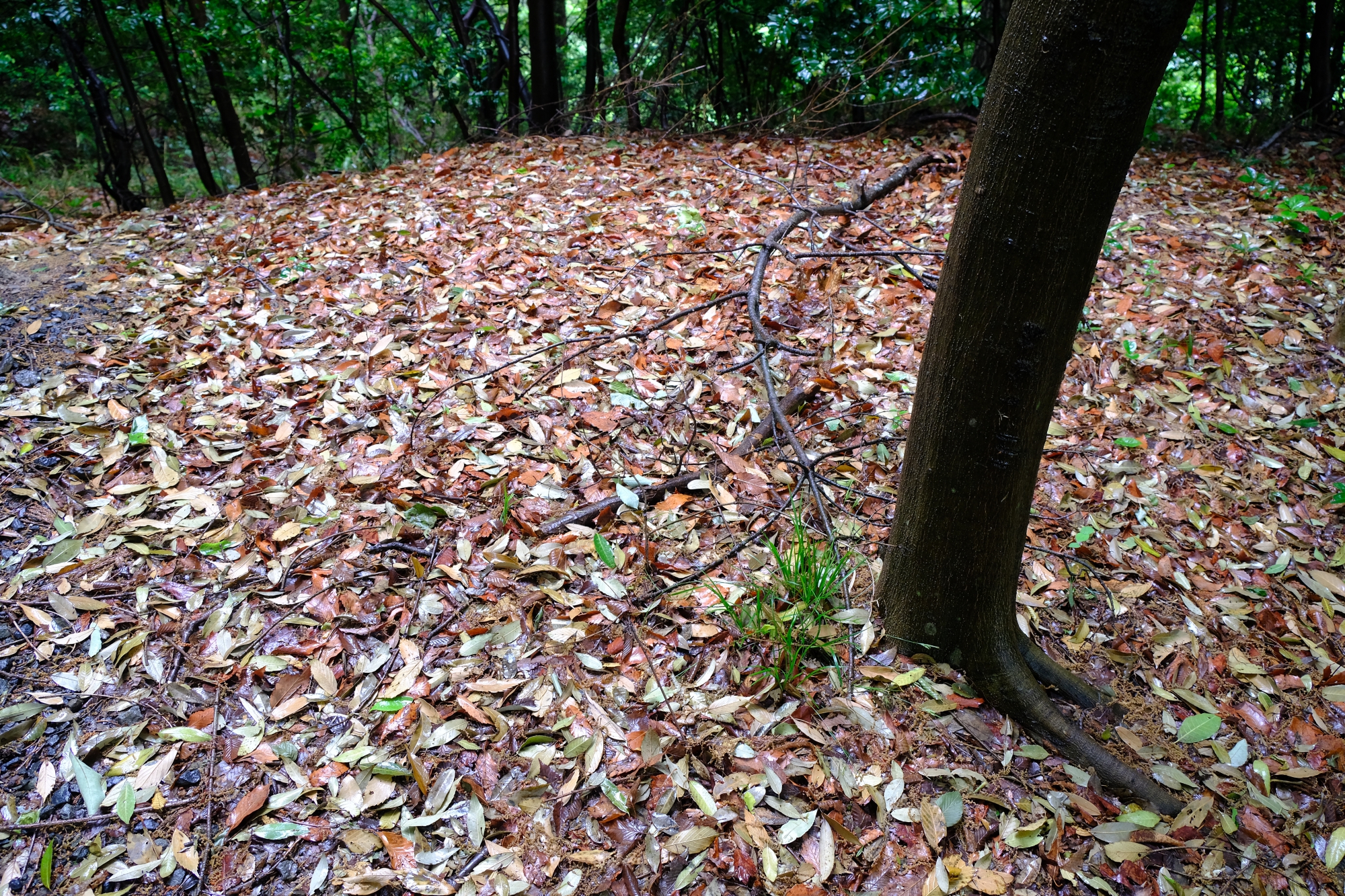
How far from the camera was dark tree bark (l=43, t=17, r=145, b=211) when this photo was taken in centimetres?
517

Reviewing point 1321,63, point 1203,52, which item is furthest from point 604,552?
point 1203,52

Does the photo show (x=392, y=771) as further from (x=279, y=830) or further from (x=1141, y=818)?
(x=1141, y=818)

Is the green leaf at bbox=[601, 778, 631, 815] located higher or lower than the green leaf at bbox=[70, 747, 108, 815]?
lower

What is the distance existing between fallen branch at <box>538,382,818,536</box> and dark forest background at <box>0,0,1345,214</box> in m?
3.04

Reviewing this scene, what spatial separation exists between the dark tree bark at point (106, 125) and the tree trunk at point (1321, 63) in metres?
8.46

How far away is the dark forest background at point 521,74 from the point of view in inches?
213

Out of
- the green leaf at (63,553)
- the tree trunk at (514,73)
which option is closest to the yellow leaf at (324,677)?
the green leaf at (63,553)

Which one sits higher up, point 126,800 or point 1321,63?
point 1321,63

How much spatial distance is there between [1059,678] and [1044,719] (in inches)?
6.7

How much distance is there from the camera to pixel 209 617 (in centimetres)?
207

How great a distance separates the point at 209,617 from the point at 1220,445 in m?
3.48

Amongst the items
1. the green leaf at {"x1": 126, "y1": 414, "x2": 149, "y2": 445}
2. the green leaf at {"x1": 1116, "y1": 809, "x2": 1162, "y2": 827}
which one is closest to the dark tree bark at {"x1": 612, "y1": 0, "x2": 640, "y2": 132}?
the green leaf at {"x1": 126, "y1": 414, "x2": 149, "y2": 445}

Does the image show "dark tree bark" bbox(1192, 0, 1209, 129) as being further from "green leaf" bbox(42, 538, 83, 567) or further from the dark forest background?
"green leaf" bbox(42, 538, 83, 567)

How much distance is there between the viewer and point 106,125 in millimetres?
5363
